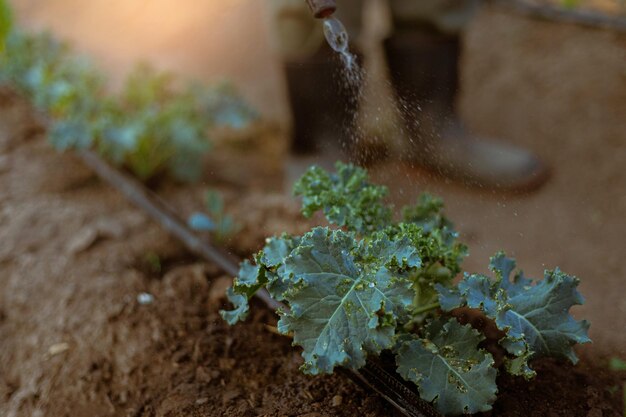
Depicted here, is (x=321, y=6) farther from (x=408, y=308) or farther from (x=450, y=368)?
(x=450, y=368)

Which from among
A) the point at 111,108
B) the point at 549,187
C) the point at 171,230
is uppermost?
the point at 111,108

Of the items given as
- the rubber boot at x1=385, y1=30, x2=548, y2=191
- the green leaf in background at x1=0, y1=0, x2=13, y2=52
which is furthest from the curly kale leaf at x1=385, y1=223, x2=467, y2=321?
the green leaf in background at x1=0, y1=0, x2=13, y2=52

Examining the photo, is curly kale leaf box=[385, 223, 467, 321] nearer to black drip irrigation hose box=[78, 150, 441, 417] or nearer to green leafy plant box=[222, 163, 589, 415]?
green leafy plant box=[222, 163, 589, 415]

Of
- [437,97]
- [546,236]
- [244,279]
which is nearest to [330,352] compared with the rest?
[244,279]

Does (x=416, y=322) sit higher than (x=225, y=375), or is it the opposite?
(x=416, y=322)

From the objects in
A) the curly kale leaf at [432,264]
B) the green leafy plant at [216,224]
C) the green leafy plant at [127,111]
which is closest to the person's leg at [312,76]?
Answer: the green leafy plant at [127,111]

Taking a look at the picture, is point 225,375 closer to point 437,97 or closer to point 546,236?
point 546,236

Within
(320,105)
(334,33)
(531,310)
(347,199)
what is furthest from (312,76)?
(531,310)

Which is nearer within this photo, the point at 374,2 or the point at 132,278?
the point at 132,278
